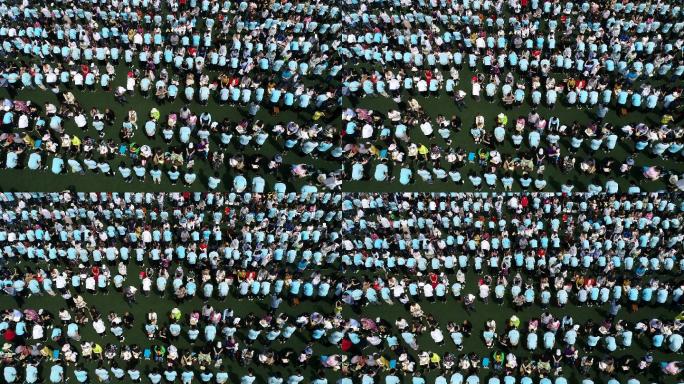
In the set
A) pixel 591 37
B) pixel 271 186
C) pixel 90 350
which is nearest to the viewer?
pixel 90 350

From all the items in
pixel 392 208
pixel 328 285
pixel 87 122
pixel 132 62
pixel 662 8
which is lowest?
pixel 328 285

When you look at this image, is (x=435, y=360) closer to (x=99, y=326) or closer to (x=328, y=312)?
(x=328, y=312)

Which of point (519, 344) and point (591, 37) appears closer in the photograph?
point (519, 344)

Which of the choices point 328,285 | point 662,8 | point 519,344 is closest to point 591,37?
point 662,8

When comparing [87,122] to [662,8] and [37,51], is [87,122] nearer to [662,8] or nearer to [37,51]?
[37,51]

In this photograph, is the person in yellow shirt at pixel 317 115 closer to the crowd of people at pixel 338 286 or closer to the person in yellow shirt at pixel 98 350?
the crowd of people at pixel 338 286

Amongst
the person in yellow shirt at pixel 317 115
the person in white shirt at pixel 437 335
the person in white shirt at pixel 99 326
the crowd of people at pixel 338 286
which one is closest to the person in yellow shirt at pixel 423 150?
the crowd of people at pixel 338 286

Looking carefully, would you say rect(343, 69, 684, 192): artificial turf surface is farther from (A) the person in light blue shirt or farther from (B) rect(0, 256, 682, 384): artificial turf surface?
(A) the person in light blue shirt

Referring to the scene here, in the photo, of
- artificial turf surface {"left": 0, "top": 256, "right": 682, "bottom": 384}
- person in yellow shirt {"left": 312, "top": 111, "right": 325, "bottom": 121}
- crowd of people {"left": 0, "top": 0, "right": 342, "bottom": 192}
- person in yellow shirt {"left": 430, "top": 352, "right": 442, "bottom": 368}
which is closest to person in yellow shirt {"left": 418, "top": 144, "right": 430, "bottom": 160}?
crowd of people {"left": 0, "top": 0, "right": 342, "bottom": 192}
